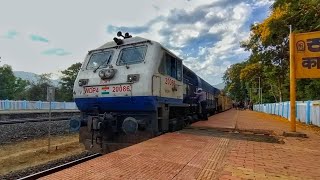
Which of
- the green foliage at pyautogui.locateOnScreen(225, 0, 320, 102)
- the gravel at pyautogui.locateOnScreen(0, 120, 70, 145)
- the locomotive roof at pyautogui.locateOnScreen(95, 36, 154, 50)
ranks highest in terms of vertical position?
the green foliage at pyautogui.locateOnScreen(225, 0, 320, 102)

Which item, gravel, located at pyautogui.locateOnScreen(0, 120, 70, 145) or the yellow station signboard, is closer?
the yellow station signboard

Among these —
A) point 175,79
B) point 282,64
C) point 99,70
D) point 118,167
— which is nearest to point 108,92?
point 99,70

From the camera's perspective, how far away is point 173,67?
9938 mm

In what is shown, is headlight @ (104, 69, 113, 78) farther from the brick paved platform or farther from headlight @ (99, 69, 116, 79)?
the brick paved platform

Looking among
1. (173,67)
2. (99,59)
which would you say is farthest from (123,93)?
(173,67)

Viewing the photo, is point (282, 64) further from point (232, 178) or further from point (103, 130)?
point (232, 178)

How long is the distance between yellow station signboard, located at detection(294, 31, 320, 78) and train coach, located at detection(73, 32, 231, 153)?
4.64 metres

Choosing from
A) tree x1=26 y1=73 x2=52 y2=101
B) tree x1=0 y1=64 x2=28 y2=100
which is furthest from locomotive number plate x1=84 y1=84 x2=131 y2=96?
tree x1=26 y1=73 x2=52 y2=101

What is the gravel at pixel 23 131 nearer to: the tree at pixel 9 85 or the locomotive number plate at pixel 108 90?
the locomotive number plate at pixel 108 90

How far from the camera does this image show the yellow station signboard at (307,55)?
33.1 feet

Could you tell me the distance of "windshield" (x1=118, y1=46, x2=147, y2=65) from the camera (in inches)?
331

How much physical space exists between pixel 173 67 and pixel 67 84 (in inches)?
2829

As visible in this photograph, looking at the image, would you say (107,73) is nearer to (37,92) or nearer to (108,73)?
(108,73)

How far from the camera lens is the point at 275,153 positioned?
6344 millimetres
